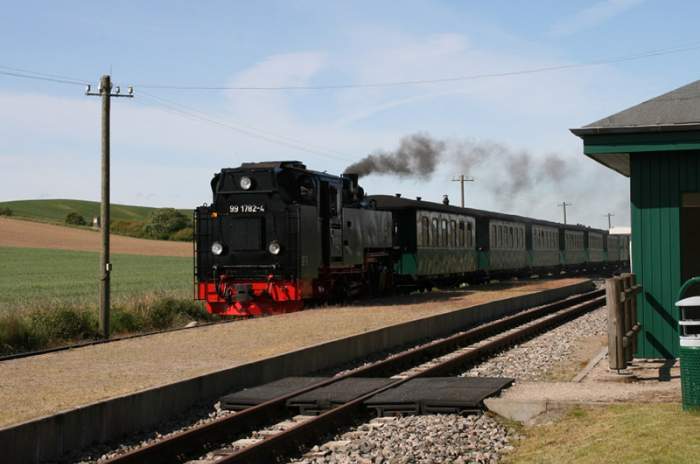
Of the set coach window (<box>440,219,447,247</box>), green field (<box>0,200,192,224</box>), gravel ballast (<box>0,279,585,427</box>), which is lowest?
gravel ballast (<box>0,279,585,427</box>)

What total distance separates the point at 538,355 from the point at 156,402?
798 cm

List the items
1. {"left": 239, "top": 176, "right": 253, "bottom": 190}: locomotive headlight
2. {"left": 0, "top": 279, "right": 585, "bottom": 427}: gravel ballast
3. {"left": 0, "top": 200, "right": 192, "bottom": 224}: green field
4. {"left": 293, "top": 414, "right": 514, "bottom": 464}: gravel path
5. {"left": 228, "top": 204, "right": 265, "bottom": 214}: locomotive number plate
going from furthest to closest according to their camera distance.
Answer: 1. {"left": 0, "top": 200, "right": 192, "bottom": 224}: green field
2. {"left": 239, "top": 176, "right": 253, "bottom": 190}: locomotive headlight
3. {"left": 228, "top": 204, "right": 265, "bottom": 214}: locomotive number plate
4. {"left": 0, "top": 279, "right": 585, "bottom": 427}: gravel ballast
5. {"left": 293, "top": 414, "right": 514, "bottom": 464}: gravel path

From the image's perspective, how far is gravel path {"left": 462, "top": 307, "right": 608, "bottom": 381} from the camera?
13219 millimetres

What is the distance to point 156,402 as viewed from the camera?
30.3ft

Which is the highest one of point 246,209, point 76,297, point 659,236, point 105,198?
point 105,198

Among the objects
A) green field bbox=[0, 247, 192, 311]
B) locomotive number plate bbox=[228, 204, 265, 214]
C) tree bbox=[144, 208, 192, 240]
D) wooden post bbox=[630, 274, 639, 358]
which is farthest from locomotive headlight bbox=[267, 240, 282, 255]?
tree bbox=[144, 208, 192, 240]

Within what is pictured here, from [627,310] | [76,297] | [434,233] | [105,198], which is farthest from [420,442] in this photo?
[434,233]

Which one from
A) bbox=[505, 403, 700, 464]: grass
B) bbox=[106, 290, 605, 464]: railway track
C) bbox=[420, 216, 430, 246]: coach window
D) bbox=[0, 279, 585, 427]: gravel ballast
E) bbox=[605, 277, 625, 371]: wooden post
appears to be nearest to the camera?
bbox=[505, 403, 700, 464]: grass

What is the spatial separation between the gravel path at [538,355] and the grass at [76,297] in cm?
859

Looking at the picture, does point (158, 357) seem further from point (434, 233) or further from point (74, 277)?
point (74, 277)

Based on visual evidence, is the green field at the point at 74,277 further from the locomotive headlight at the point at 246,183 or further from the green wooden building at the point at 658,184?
the green wooden building at the point at 658,184

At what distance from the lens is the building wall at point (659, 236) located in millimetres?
12023

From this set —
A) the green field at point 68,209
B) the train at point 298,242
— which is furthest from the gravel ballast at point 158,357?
the green field at point 68,209

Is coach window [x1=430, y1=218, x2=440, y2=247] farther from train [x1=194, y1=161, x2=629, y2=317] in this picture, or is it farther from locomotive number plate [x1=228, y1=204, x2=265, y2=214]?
locomotive number plate [x1=228, y1=204, x2=265, y2=214]
